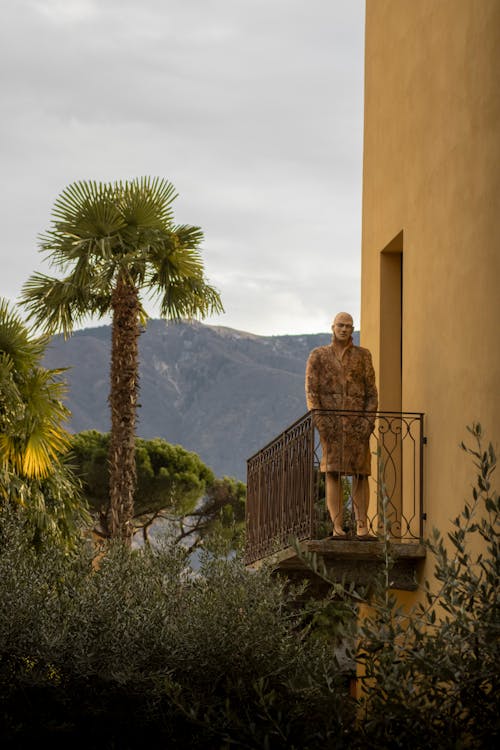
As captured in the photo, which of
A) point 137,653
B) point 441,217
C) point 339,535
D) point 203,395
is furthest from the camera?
point 203,395

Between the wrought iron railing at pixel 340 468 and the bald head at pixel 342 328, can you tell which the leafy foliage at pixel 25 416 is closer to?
the wrought iron railing at pixel 340 468

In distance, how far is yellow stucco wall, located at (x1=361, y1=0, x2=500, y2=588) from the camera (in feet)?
28.7

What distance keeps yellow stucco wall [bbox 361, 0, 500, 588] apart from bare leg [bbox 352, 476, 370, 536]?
1.73 ft

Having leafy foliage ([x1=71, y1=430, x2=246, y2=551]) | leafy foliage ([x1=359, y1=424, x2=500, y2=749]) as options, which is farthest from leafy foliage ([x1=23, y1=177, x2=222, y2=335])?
leafy foliage ([x1=359, y1=424, x2=500, y2=749])

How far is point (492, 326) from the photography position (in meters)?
8.57

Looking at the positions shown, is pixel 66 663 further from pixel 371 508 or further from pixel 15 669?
pixel 371 508

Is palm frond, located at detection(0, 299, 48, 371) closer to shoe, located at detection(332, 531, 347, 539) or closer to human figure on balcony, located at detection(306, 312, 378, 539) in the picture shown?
human figure on balcony, located at detection(306, 312, 378, 539)

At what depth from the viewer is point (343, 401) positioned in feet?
34.5

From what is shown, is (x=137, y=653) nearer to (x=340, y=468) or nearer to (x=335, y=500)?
(x=335, y=500)

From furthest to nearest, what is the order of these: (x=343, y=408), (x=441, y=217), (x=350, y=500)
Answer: (x=350, y=500)
(x=343, y=408)
(x=441, y=217)

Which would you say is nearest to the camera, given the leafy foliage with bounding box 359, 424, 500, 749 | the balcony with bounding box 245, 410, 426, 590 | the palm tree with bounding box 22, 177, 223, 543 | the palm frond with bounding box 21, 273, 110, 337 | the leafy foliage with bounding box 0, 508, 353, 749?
the leafy foliage with bounding box 359, 424, 500, 749

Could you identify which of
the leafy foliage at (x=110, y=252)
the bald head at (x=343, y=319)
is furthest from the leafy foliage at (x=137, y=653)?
the leafy foliage at (x=110, y=252)

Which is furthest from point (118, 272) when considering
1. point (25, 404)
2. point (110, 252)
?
point (25, 404)

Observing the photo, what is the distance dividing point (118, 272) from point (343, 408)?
10419 mm
